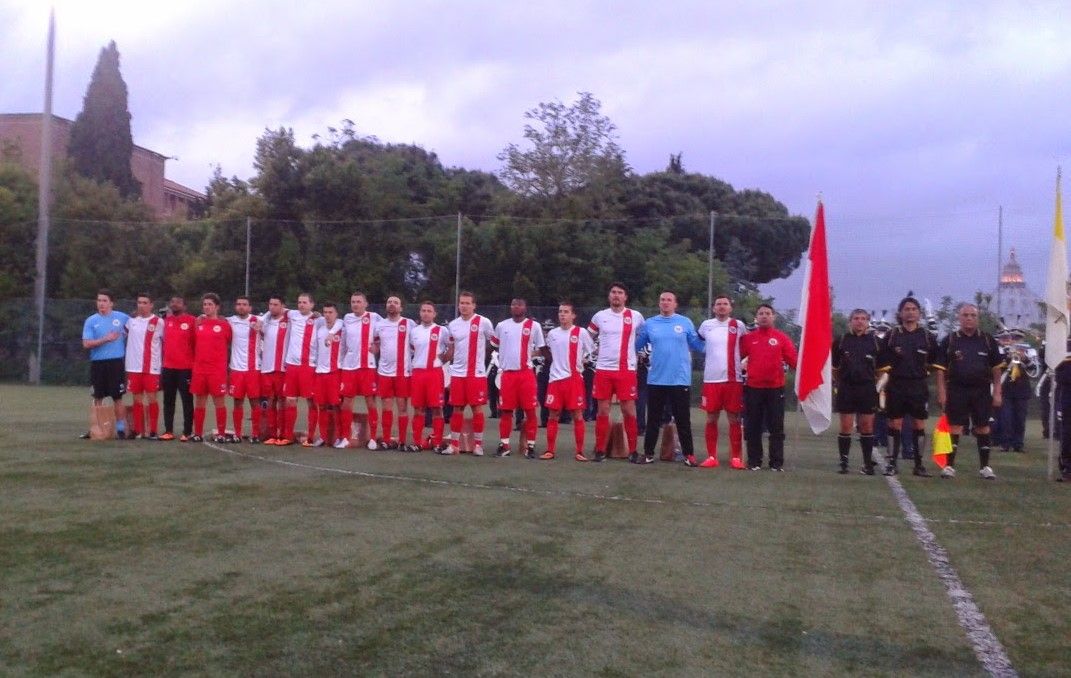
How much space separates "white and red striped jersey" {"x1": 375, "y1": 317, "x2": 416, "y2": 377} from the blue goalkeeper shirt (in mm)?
2826

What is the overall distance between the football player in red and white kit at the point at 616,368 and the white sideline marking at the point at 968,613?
14.2 feet

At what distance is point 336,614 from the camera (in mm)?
4430

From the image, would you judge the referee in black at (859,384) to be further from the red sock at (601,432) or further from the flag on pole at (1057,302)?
the red sock at (601,432)

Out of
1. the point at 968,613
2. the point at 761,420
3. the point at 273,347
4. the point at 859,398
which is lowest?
the point at 968,613

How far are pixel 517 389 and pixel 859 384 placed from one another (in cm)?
370

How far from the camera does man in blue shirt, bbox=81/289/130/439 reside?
12.1m

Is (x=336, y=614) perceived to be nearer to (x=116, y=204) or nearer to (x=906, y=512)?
(x=906, y=512)

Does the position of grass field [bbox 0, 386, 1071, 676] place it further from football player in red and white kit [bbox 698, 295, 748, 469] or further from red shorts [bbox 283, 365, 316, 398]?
red shorts [bbox 283, 365, 316, 398]

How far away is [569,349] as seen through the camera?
38.0 feet

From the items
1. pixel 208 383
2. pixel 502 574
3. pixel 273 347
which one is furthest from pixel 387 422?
pixel 502 574

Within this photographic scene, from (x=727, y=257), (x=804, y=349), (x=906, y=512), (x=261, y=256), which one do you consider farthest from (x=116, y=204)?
(x=906, y=512)

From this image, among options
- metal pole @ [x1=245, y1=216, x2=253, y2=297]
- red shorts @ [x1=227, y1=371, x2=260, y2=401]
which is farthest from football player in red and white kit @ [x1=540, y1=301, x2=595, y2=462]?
metal pole @ [x1=245, y1=216, x2=253, y2=297]

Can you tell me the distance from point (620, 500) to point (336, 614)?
388 centimetres

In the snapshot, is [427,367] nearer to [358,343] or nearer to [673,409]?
[358,343]
